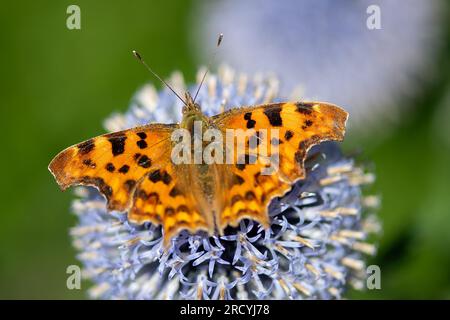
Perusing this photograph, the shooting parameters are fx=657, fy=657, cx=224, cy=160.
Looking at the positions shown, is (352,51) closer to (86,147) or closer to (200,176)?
(200,176)

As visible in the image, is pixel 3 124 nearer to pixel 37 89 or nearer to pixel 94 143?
pixel 37 89

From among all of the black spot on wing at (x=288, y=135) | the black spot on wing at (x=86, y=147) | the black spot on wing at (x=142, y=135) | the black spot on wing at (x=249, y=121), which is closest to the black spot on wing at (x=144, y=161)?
the black spot on wing at (x=142, y=135)

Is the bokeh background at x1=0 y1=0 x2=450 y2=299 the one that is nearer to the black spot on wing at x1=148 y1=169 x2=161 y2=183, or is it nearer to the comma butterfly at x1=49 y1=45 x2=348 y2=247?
the comma butterfly at x1=49 y1=45 x2=348 y2=247

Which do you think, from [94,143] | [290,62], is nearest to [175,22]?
[290,62]

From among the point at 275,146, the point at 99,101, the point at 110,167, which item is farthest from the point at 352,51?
the point at 110,167
